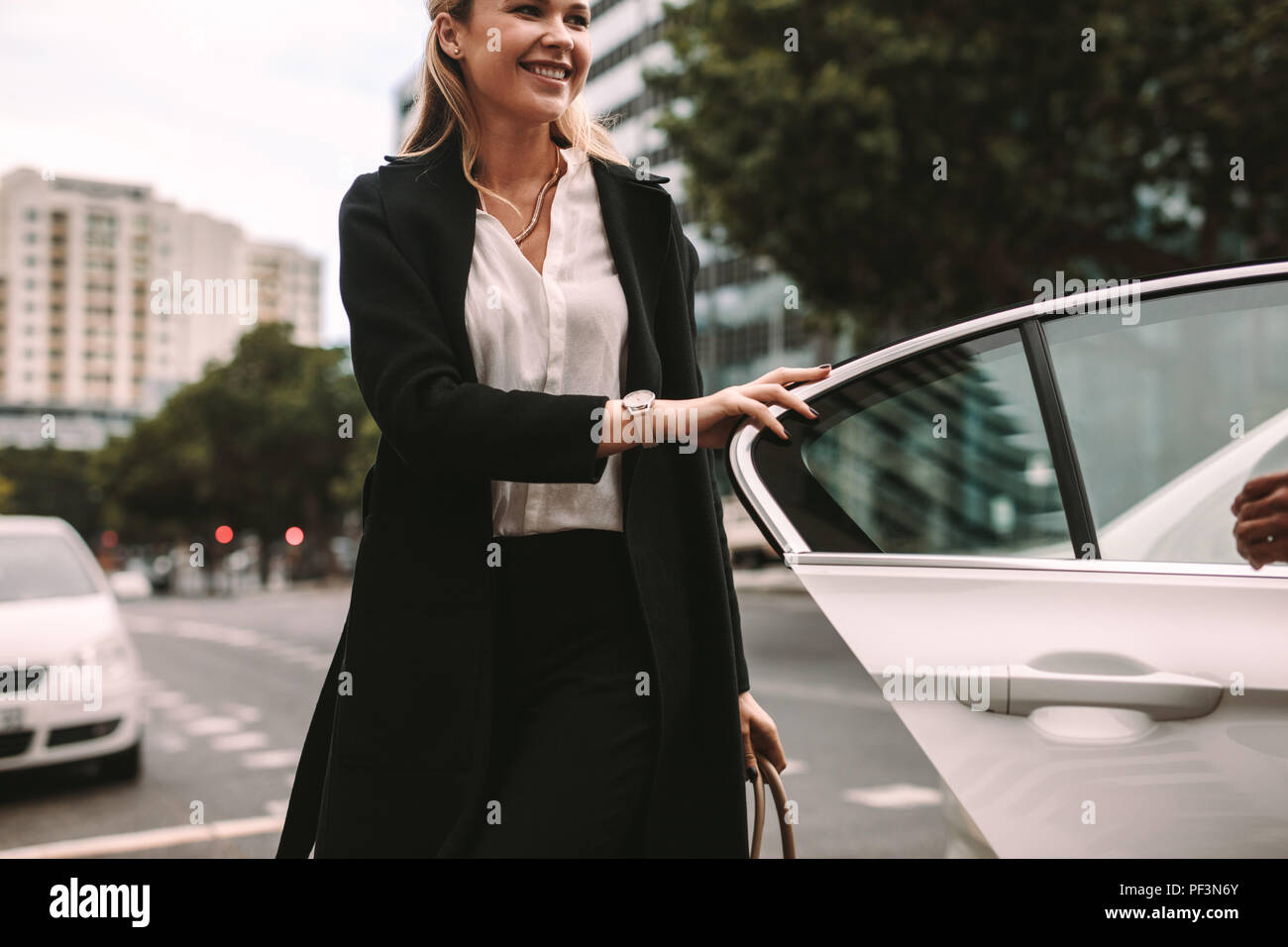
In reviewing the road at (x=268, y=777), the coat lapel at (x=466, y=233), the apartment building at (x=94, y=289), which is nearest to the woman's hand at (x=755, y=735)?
the coat lapel at (x=466, y=233)

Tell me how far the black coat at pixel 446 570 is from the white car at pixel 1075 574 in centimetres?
18

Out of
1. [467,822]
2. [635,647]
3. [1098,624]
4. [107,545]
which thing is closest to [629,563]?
[635,647]

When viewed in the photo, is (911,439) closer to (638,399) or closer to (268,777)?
(638,399)

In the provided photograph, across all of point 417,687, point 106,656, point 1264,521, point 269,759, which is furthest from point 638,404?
point 269,759

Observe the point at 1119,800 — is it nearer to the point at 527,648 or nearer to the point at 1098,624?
the point at 1098,624

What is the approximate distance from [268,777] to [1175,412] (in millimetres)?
5420

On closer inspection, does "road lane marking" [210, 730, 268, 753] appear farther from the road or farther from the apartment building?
the apartment building

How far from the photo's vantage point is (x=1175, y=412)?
215 centimetres

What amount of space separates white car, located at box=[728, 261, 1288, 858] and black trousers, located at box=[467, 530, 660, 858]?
0.81 feet

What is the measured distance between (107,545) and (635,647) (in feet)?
265

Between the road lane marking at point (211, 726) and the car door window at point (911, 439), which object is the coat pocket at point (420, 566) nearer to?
the car door window at point (911, 439)

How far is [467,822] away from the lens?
1.55m

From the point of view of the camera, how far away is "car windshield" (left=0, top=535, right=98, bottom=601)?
6.01 m

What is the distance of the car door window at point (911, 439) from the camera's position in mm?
1722
